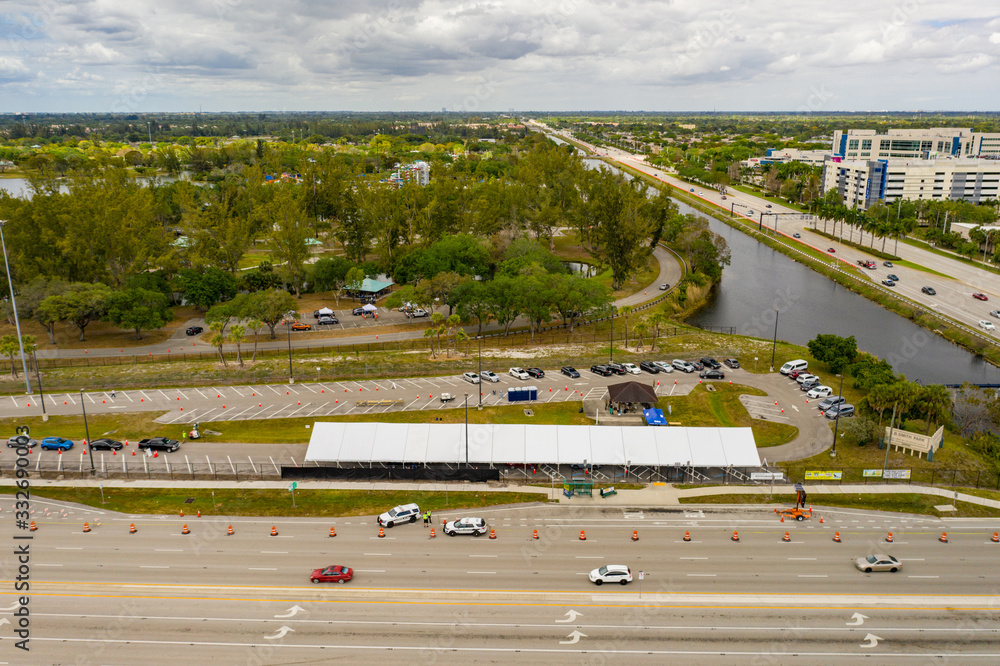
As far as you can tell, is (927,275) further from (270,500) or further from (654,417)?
(270,500)

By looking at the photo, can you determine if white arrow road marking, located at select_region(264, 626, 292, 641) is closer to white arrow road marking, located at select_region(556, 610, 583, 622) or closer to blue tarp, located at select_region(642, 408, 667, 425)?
white arrow road marking, located at select_region(556, 610, 583, 622)

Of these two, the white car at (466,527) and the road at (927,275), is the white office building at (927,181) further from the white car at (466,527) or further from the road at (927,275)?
the white car at (466,527)

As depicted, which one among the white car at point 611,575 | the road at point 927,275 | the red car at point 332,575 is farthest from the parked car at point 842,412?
the red car at point 332,575

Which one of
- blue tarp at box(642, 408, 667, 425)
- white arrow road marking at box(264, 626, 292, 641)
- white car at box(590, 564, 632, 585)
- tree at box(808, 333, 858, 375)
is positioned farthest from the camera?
tree at box(808, 333, 858, 375)

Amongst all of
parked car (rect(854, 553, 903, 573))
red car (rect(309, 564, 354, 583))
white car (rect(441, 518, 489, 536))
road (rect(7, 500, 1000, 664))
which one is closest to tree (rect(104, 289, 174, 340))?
road (rect(7, 500, 1000, 664))

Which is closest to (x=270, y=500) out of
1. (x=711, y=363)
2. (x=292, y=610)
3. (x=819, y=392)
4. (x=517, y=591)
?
(x=292, y=610)
